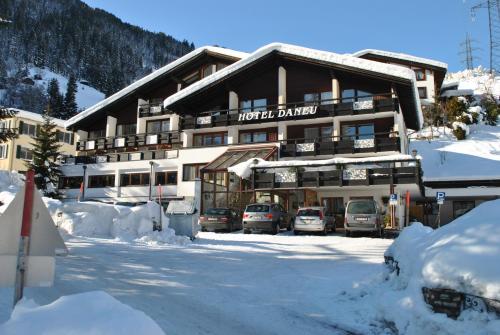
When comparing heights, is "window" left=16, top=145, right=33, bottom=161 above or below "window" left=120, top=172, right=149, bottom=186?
above

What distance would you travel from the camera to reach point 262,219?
21.8m

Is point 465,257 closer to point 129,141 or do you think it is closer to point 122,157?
point 122,157

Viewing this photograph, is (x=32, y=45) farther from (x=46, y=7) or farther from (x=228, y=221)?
(x=228, y=221)

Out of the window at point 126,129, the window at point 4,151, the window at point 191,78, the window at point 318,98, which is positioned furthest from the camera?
the window at point 4,151

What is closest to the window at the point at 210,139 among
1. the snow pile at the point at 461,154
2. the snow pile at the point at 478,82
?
the snow pile at the point at 461,154

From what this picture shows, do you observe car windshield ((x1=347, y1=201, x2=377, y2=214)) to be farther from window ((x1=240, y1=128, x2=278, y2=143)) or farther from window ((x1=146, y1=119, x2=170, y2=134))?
window ((x1=146, y1=119, x2=170, y2=134))

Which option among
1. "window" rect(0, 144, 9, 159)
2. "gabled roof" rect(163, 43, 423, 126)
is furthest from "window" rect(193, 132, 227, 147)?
"window" rect(0, 144, 9, 159)

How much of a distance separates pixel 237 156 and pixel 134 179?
36.4 ft

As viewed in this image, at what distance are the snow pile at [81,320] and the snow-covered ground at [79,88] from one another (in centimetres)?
11898

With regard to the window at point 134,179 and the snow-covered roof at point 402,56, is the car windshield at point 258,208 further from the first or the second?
the snow-covered roof at point 402,56

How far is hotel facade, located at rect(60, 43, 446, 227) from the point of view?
26938mm

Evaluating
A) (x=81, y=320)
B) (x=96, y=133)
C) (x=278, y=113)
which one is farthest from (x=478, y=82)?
(x=81, y=320)

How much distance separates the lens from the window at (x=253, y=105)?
111 ft

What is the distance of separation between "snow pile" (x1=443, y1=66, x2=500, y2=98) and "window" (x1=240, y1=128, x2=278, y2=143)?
3988 centimetres
